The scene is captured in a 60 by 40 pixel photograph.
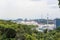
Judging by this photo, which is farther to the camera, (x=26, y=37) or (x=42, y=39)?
(x=42, y=39)

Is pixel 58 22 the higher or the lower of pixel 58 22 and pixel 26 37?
the lower

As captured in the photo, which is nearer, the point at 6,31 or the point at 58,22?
the point at 6,31

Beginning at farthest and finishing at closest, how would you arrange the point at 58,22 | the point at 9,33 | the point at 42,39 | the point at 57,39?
the point at 58,22 → the point at 9,33 → the point at 42,39 → the point at 57,39

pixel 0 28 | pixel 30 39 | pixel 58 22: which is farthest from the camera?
pixel 58 22

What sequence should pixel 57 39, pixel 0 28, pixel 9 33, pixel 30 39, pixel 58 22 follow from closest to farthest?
pixel 30 39 → pixel 57 39 → pixel 9 33 → pixel 0 28 → pixel 58 22

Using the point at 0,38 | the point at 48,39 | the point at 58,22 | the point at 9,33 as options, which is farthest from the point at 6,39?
the point at 58,22

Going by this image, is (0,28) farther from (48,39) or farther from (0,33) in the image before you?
(48,39)

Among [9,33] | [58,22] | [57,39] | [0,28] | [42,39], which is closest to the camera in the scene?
[57,39]

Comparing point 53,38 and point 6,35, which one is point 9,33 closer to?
point 6,35

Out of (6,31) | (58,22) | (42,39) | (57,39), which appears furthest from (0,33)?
(58,22)
